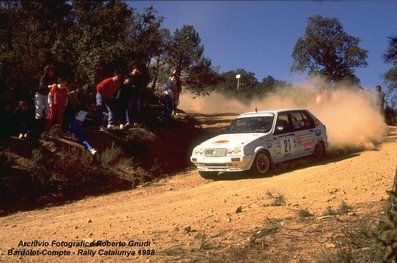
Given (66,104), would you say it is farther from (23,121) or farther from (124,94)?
(124,94)

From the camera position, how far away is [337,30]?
35.3m

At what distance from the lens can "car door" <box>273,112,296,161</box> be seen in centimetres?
1159

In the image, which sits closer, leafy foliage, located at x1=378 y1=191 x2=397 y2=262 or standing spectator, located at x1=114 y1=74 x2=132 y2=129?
leafy foliage, located at x1=378 y1=191 x2=397 y2=262

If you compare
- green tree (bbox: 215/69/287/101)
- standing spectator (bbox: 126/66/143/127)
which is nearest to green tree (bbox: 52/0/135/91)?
standing spectator (bbox: 126/66/143/127)

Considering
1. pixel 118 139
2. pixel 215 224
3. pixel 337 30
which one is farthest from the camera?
pixel 337 30

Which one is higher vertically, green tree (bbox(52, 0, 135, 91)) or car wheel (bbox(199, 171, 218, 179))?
green tree (bbox(52, 0, 135, 91))

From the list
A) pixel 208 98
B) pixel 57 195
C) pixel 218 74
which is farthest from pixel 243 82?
pixel 57 195

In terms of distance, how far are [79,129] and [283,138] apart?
5.23m

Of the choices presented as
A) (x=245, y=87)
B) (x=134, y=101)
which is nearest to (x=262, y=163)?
(x=134, y=101)

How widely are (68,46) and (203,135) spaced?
19.2ft

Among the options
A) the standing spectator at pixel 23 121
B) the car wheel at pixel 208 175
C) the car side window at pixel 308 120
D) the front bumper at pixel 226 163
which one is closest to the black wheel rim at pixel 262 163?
the front bumper at pixel 226 163

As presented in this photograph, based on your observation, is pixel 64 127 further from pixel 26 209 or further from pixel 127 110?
pixel 26 209

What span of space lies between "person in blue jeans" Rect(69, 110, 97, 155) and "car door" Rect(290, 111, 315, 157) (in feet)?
17.4

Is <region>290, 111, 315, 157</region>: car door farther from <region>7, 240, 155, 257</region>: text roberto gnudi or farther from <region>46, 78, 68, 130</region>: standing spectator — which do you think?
<region>7, 240, 155, 257</region>: text roberto gnudi
